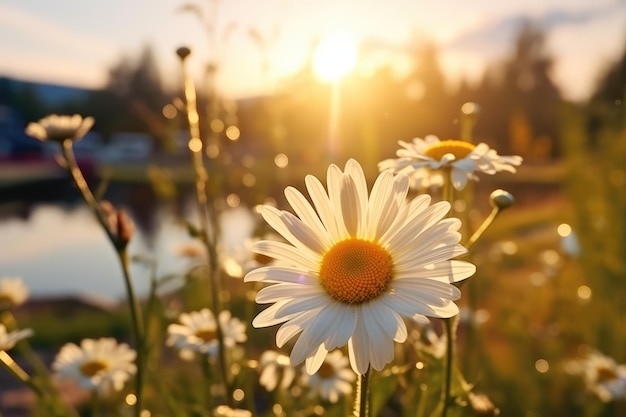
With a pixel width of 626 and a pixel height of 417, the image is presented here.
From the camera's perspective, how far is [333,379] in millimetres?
1373

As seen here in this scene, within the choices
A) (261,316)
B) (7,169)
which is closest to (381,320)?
(261,316)

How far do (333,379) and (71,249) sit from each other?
331 inches

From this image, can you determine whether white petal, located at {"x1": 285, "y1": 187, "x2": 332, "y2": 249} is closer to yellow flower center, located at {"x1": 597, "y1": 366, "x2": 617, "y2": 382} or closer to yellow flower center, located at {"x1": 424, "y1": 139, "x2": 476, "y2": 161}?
yellow flower center, located at {"x1": 424, "y1": 139, "x2": 476, "y2": 161}

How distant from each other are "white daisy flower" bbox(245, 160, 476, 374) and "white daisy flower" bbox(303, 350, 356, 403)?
1.75 ft

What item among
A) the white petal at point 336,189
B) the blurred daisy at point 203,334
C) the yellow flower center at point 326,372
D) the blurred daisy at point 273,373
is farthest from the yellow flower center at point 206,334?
the white petal at point 336,189

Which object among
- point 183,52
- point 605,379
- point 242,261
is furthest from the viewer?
point 605,379

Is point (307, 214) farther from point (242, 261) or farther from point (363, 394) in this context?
point (242, 261)

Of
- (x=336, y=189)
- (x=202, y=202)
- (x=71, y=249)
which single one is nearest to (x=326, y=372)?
(x=202, y=202)

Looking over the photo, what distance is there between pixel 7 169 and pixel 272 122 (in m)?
18.5

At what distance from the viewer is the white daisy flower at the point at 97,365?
1.45 metres

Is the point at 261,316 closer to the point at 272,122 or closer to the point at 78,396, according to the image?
the point at 272,122

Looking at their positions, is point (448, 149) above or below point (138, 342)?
above

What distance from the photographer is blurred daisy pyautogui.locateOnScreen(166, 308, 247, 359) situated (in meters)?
1.31

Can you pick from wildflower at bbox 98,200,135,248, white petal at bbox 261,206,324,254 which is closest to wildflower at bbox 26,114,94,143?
wildflower at bbox 98,200,135,248
